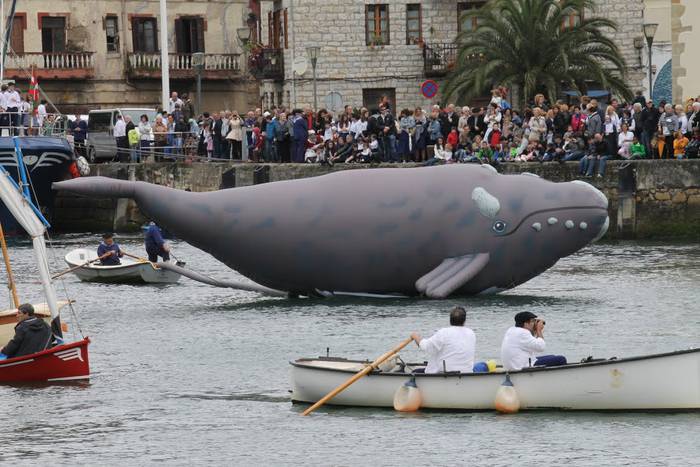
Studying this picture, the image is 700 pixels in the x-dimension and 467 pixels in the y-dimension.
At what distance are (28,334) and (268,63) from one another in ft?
202

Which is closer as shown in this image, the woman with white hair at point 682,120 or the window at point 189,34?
the woman with white hair at point 682,120

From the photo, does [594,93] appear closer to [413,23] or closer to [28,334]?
[413,23]

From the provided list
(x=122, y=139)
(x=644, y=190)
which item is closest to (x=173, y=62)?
(x=122, y=139)

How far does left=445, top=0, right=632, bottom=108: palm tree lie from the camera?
82938 millimetres

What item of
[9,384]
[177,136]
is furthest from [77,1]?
[9,384]

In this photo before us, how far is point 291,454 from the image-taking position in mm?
29797

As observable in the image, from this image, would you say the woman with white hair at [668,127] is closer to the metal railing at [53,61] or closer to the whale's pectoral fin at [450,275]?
the whale's pectoral fin at [450,275]

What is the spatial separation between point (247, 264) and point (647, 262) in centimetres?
1571

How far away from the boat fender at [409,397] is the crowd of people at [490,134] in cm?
2921

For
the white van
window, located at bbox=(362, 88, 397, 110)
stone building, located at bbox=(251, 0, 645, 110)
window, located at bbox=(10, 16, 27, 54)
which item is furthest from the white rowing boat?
window, located at bbox=(10, 16, 27, 54)

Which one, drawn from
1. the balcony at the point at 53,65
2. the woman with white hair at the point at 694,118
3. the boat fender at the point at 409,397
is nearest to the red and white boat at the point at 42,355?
the boat fender at the point at 409,397

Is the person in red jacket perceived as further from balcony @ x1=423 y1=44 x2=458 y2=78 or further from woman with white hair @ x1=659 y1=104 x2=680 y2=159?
balcony @ x1=423 y1=44 x2=458 y2=78

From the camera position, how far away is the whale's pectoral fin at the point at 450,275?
44062mm

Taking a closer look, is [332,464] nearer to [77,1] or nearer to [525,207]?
[525,207]
